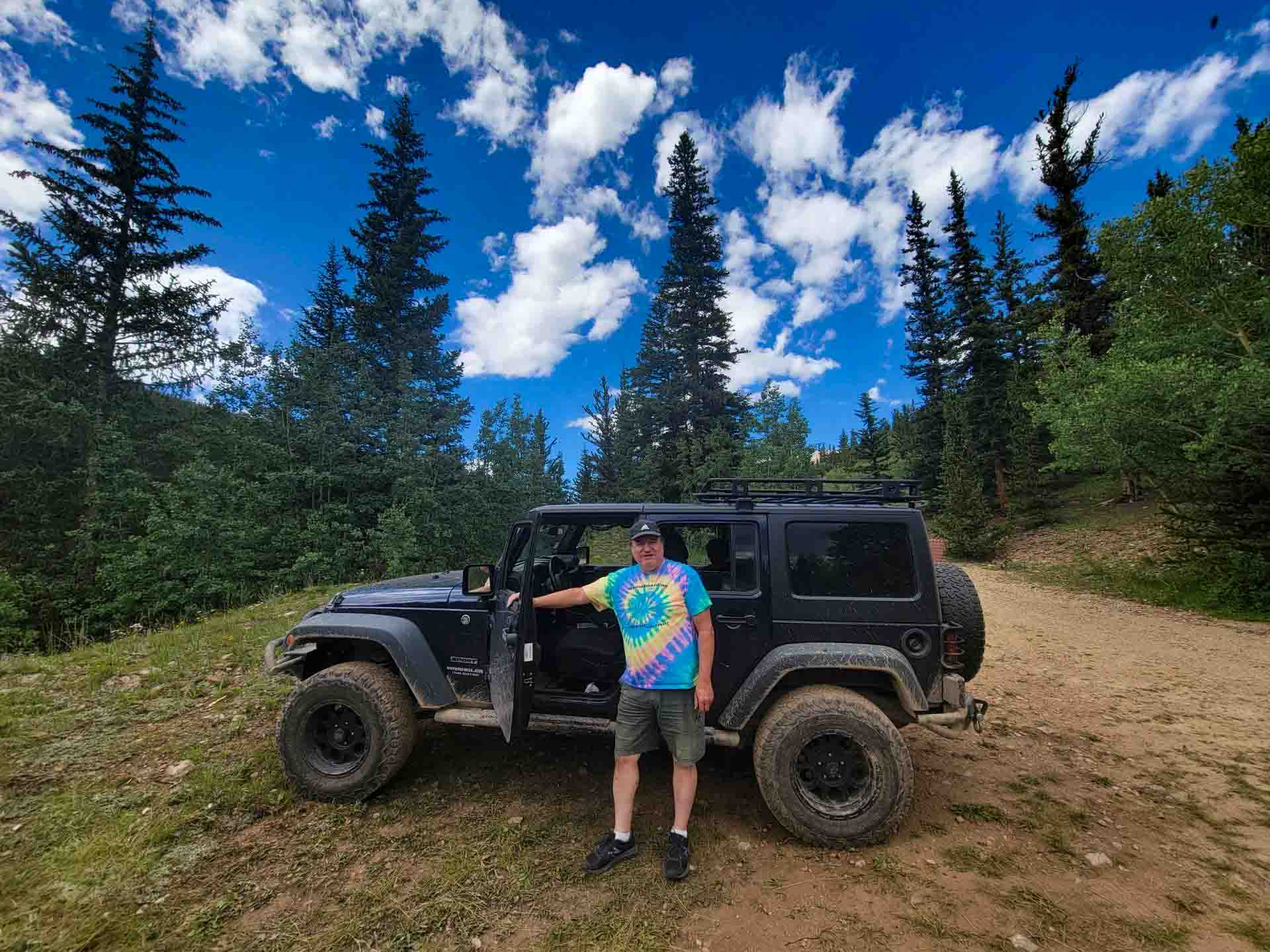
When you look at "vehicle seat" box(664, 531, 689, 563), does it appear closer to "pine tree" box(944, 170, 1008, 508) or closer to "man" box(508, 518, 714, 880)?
"man" box(508, 518, 714, 880)

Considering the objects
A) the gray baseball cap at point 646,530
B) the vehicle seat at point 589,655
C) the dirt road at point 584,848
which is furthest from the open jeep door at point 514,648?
the gray baseball cap at point 646,530

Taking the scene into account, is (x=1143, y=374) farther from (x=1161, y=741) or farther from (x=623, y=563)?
(x=623, y=563)

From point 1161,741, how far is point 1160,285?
1235cm

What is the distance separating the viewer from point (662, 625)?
2.81 meters

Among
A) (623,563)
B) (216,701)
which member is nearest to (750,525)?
(623,563)

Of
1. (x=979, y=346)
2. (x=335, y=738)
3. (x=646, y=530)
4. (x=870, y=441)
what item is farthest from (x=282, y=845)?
(x=870, y=441)

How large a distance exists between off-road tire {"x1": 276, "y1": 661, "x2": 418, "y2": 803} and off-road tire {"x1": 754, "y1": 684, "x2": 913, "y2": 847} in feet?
7.95

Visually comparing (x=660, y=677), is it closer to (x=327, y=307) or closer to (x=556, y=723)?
(x=556, y=723)

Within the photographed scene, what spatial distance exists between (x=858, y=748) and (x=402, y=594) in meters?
3.46

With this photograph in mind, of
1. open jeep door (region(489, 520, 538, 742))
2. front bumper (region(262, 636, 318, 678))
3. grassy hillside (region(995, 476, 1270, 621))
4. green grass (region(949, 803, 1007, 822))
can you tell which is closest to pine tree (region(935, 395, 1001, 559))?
grassy hillside (region(995, 476, 1270, 621))

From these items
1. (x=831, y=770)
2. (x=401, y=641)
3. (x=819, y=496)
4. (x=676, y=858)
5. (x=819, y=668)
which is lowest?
(x=676, y=858)

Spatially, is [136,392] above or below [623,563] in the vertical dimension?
above

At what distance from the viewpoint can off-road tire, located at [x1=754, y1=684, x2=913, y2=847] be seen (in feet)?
9.38

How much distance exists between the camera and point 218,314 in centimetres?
A: 1664
